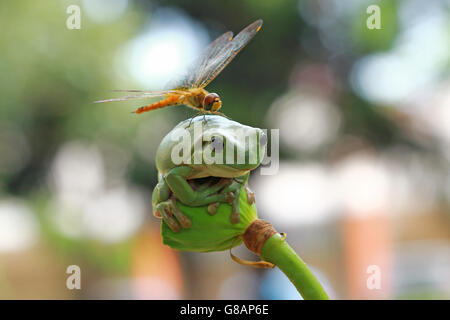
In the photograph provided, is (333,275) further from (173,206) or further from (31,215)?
(173,206)

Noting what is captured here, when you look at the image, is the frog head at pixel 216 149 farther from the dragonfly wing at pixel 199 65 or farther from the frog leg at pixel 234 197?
the dragonfly wing at pixel 199 65

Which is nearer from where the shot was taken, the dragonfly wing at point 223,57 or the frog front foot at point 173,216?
the frog front foot at point 173,216

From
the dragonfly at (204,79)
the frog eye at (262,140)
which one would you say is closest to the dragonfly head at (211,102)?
the dragonfly at (204,79)

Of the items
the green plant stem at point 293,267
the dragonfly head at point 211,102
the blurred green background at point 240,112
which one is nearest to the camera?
the green plant stem at point 293,267

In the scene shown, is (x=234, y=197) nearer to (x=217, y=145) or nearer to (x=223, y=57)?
(x=217, y=145)

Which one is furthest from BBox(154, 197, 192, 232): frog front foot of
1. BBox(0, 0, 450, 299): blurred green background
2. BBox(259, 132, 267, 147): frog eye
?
BBox(0, 0, 450, 299): blurred green background

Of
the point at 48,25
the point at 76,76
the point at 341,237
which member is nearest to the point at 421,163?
the point at 341,237

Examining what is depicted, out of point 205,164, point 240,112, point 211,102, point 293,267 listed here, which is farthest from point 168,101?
point 240,112
